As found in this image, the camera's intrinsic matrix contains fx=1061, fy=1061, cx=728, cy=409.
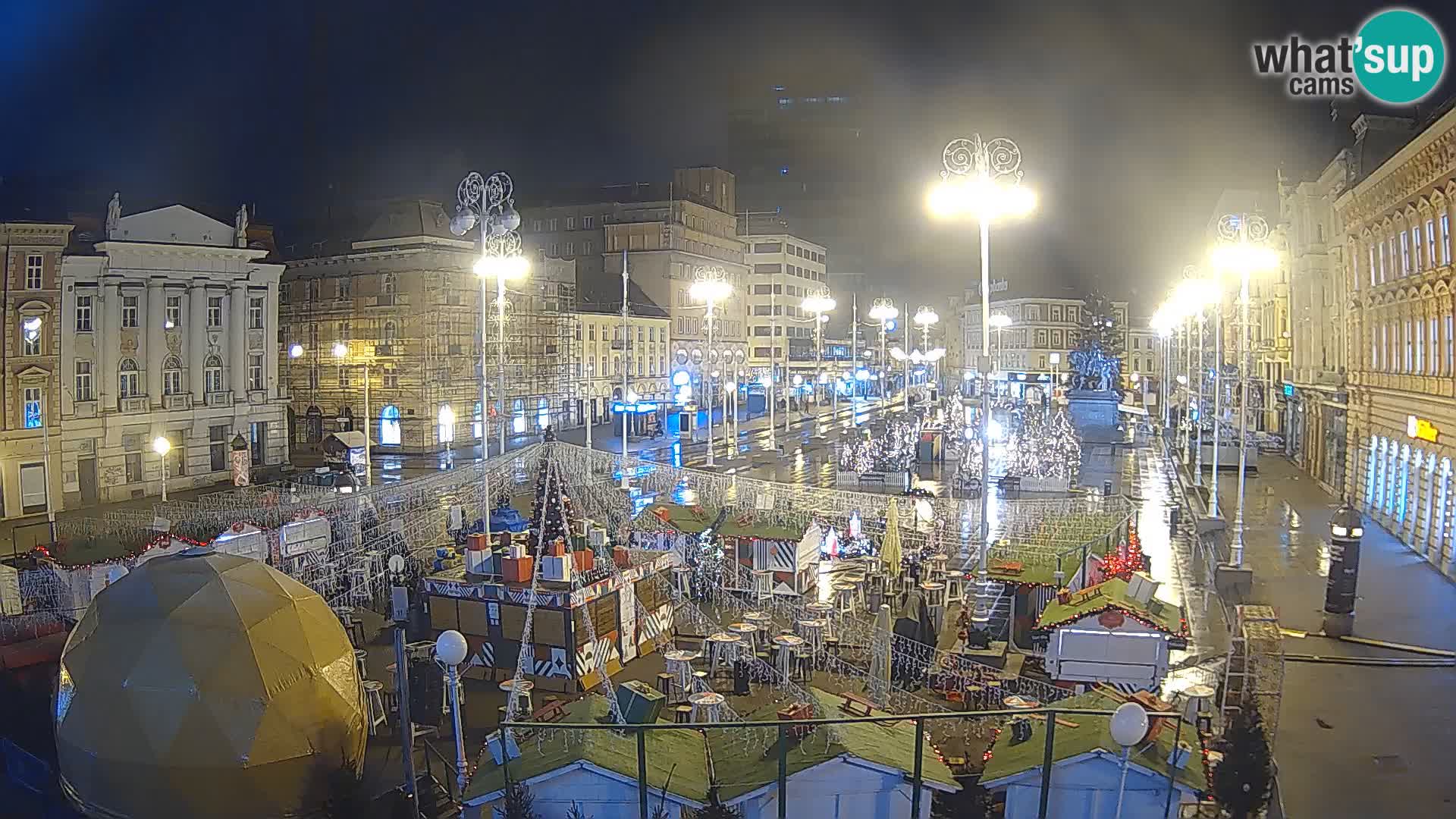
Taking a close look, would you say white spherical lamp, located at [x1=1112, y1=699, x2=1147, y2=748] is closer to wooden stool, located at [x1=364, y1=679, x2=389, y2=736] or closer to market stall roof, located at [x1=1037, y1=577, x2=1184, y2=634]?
market stall roof, located at [x1=1037, y1=577, x2=1184, y2=634]

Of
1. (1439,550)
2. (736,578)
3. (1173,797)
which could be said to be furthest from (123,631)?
(1439,550)

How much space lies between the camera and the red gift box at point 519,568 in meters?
16.9

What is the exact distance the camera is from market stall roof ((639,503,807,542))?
22.8 m

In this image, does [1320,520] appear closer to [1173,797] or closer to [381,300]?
[1173,797]

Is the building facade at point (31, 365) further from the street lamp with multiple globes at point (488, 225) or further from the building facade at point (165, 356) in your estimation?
the street lamp with multiple globes at point (488, 225)

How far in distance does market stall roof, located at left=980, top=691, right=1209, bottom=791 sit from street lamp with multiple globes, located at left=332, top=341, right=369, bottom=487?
29926mm

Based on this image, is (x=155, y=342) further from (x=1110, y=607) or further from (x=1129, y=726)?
(x=1129, y=726)

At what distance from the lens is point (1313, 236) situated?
46.5 m

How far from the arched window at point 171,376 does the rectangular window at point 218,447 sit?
2090 millimetres

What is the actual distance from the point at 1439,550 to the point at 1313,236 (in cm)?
2587

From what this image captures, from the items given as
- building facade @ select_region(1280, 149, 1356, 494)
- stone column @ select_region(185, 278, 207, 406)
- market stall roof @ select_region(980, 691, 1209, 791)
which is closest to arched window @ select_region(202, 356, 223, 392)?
stone column @ select_region(185, 278, 207, 406)

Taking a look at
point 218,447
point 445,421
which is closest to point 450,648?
point 218,447

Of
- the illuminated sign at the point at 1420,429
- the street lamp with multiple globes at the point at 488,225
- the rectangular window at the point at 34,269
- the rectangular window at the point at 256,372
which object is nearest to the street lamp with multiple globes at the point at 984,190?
the street lamp with multiple globes at the point at 488,225

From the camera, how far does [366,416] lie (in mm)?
43188
